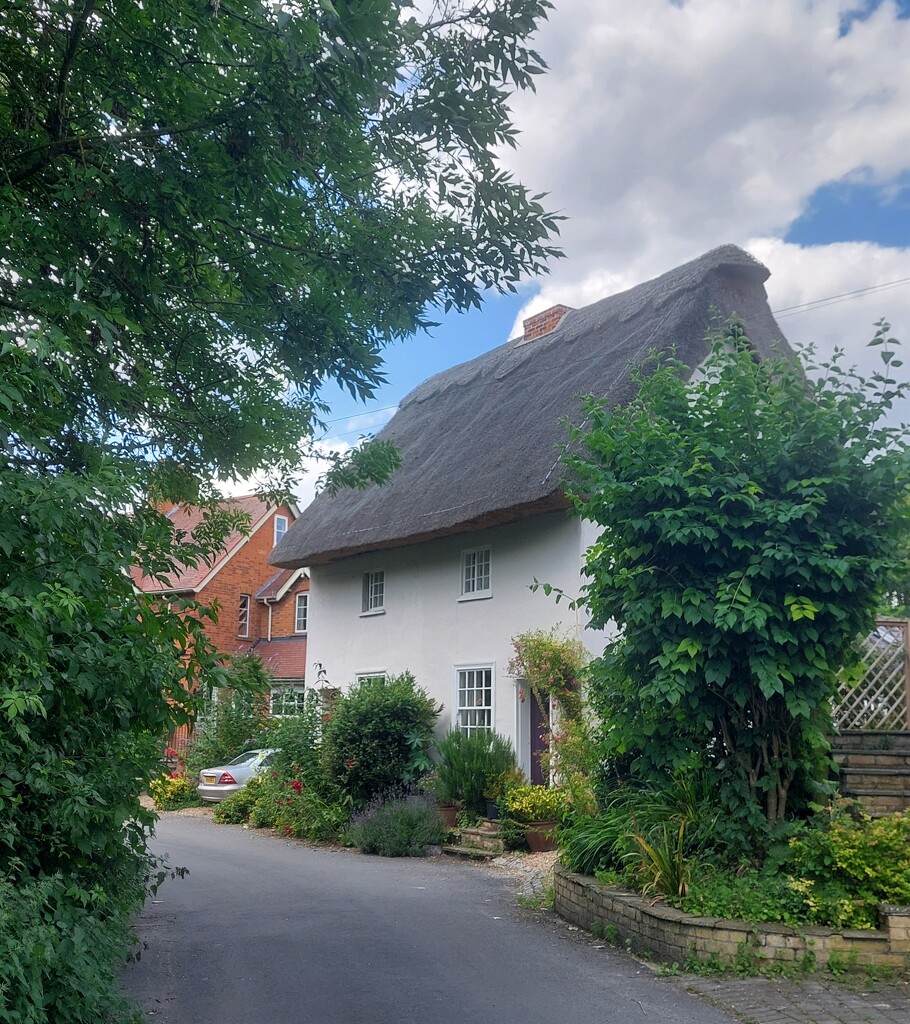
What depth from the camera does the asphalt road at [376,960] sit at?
6.37 m

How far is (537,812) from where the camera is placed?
14.1 meters

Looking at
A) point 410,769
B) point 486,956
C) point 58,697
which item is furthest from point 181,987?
point 410,769

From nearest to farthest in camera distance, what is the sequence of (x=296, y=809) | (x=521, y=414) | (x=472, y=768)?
1. (x=472, y=768)
2. (x=296, y=809)
3. (x=521, y=414)

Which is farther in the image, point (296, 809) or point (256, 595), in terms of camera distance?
point (256, 595)

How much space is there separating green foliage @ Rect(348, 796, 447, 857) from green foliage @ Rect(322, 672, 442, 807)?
→ 3.52 ft

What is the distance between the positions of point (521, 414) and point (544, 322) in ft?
17.9

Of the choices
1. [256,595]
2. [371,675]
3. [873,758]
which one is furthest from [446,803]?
[256,595]

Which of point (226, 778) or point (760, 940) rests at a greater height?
point (226, 778)

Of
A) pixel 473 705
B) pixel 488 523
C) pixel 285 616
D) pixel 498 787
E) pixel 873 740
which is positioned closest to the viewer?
pixel 873 740

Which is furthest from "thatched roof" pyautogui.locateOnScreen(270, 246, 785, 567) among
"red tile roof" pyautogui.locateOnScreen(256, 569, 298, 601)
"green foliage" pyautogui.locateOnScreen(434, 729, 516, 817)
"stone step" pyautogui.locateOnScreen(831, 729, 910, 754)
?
"red tile roof" pyautogui.locateOnScreen(256, 569, 298, 601)

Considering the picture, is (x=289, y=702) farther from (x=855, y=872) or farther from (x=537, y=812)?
(x=855, y=872)

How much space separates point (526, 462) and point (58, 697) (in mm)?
11200

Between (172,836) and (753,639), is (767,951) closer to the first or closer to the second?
(753,639)

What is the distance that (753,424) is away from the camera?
27.2 feet
